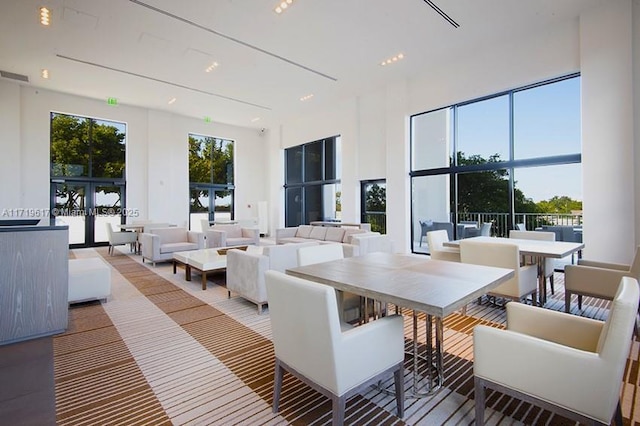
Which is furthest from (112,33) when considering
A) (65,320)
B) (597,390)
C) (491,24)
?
(597,390)

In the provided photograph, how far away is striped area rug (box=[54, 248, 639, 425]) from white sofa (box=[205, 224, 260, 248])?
336 cm

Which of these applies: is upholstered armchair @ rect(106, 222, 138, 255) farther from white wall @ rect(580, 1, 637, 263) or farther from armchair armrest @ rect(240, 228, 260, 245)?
white wall @ rect(580, 1, 637, 263)

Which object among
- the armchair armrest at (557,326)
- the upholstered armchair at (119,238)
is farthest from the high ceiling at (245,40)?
the armchair armrest at (557,326)

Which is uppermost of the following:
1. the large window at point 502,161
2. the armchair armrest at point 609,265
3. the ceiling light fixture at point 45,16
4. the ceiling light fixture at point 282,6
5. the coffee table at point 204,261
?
the ceiling light fixture at point 45,16

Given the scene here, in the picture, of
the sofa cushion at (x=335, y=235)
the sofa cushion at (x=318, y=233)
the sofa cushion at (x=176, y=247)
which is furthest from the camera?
the sofa cushion at (x=318, y=233)

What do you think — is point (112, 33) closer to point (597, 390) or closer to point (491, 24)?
point (491, 24)

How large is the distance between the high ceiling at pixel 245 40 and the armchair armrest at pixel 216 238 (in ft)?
12.0

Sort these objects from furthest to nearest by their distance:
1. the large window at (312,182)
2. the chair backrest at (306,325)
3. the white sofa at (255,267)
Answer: the large window at (312,182) → the white sofa at (255,267) → the chair backrest at (306,325)

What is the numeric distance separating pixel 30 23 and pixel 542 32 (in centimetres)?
869

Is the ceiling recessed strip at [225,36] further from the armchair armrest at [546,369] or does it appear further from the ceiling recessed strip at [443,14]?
the armchair armrest at [546,369]

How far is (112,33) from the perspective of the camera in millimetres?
5395

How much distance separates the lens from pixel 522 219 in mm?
6004

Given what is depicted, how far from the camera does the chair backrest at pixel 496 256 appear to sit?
116 inches

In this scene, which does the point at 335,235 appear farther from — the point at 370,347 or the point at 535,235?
the point at 370,347
